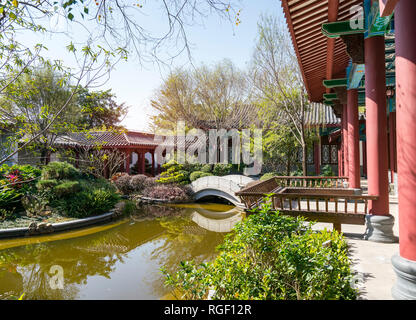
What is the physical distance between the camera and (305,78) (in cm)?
746

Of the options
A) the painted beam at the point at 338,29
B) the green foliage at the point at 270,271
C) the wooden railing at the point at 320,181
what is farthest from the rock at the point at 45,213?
the painted beam at the point at 338,29

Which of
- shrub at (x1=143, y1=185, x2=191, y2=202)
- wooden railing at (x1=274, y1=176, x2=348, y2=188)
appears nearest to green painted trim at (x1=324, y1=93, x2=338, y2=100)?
wooden railing at (x1=274, y1=176, x2=348, y2=188)

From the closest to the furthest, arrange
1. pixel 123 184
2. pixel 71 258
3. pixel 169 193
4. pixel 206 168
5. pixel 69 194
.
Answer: pixel 71 258, pixel 69 194, pixel 169 193, pixel 123 184, pixel 206 168

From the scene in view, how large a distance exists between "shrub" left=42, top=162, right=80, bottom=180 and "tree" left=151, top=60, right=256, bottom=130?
34.2 ft

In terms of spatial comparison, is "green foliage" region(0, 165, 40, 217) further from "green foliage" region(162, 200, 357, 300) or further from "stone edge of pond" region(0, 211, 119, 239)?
"green foliage" region(162, 200, 357, 300)

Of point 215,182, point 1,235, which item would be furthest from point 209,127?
point 1,235

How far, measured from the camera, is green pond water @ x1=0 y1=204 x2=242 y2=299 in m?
5.52

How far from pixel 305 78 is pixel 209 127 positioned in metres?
14.0

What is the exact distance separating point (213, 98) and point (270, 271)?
19.3 metres

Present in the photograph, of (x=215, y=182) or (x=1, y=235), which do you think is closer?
(x=1, y=235)

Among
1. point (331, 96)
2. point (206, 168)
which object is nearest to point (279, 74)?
point (331, 96)

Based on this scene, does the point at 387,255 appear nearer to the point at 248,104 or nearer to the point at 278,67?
the point at 278,67

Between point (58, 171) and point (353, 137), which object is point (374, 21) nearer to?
point (353, 137)

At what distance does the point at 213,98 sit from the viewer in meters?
21.2
